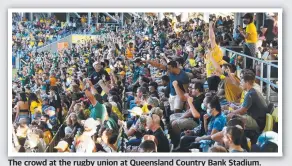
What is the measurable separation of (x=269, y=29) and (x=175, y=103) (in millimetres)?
1053

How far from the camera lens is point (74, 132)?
907 cm

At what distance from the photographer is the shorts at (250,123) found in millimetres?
9016

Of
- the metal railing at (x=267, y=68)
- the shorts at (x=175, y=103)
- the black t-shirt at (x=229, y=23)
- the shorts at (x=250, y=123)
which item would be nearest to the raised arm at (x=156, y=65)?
the shorts at (x=175, y=103)

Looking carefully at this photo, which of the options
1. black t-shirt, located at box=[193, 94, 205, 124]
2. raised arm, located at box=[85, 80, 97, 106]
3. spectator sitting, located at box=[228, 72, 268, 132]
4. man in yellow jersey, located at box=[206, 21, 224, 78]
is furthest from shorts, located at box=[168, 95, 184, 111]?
raised arm, located at box=[85, 80, 97, 106]

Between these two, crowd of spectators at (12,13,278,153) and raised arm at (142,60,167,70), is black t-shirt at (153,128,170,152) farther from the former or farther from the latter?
raised arm at (142,60,167,70)

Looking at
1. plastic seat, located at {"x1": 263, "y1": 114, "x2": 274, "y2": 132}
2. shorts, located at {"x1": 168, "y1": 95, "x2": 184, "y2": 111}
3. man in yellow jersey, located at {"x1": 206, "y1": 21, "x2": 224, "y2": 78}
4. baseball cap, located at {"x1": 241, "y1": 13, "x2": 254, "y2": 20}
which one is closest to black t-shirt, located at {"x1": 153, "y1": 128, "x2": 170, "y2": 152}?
shorts, located at {"x1": 168, "y1": 95, "x2": 184, "y2": 111}

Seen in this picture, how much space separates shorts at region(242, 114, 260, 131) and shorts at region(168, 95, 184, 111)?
57 centimetres

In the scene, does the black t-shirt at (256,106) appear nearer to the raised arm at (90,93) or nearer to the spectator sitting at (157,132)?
the spectator sitting at (157,132)

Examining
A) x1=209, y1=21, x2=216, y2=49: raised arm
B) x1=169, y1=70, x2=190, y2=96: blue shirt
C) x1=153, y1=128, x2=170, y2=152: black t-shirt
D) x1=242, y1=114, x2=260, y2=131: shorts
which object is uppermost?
x1=209, y1=21, x2=216, y2=49: raised arm

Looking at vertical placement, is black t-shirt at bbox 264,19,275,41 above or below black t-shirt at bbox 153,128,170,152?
above

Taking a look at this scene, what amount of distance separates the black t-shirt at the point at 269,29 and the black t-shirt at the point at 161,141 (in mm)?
1255

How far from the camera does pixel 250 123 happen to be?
9023 millimetres

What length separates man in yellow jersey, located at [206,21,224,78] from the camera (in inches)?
358

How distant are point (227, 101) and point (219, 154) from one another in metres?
0.47
